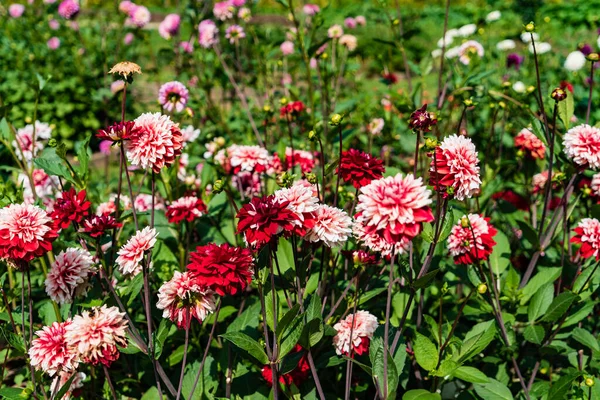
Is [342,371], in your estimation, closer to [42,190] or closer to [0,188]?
[0,188]

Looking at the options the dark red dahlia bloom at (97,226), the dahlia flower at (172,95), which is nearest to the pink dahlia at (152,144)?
the dark red dahlia bloom at (97,226)

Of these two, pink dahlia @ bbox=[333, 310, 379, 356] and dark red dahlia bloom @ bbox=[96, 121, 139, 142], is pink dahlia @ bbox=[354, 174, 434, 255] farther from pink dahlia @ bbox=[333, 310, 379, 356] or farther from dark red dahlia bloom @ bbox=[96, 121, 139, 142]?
dark red dahlia bloom @ bbox=[96, 121, 139, 142]

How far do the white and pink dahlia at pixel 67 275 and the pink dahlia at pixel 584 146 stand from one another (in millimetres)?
1522

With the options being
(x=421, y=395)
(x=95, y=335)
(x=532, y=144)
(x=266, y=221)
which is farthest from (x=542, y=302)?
(x=95, y=335)

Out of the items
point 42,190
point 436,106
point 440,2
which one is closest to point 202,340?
point 42,190

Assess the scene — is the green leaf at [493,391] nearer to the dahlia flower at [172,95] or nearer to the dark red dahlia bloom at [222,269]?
the dark red dahlia bloom at [222,269]

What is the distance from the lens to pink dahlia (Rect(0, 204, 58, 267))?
1.39 metres

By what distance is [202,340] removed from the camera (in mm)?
2119

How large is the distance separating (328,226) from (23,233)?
0.79 m

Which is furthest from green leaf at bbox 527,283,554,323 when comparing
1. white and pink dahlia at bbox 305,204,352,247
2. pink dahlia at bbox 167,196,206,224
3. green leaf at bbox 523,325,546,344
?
pink dahlia at bbox 167,196,206,224

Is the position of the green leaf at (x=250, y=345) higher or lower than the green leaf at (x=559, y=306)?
higher

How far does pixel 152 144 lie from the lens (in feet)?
4.92

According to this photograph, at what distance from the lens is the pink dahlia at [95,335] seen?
51.8 inches

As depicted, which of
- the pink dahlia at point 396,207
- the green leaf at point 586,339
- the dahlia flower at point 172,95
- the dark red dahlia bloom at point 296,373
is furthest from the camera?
the dahlia flower at point 172,95
